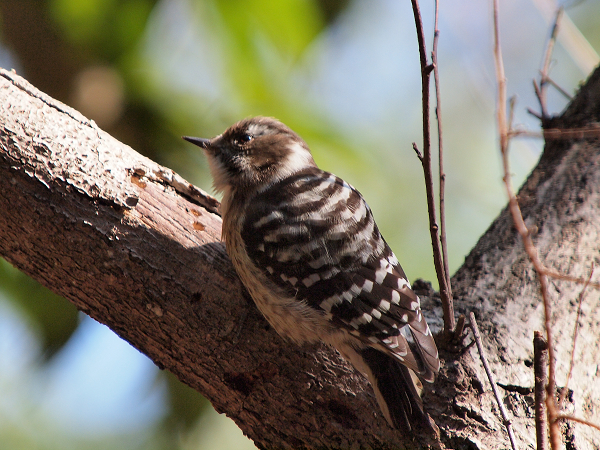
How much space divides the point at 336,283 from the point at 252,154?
92cm

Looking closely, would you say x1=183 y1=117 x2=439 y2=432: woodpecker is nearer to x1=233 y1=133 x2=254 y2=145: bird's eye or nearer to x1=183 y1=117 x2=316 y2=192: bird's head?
x1=183 y1=117 x2=316 y2=192: bird's head

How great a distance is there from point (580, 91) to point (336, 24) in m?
1.94

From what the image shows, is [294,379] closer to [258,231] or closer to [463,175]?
[258,231]

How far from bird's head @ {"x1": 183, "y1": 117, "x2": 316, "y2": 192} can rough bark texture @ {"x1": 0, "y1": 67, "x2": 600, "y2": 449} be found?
520mm

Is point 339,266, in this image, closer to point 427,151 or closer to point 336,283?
point 336,283

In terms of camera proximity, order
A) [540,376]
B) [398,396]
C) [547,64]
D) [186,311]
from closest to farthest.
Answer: [540,376] → [398,396] → [186,311] → [547,64]

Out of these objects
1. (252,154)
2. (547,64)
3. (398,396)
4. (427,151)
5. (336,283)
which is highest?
(547,64)

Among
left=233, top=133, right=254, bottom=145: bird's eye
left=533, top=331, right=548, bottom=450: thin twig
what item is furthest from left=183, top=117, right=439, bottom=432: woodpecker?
left=533, top=331, right=548, bottom=450: thin twig

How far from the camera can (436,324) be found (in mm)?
1976

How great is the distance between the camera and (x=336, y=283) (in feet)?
6.21

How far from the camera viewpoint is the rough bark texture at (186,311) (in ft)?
5.58

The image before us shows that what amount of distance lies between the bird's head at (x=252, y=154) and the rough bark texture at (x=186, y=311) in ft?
1.71

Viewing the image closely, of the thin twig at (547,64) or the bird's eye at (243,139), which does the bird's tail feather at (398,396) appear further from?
the thin twig at (547,64)

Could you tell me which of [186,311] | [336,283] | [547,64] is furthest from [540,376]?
[547,64]
